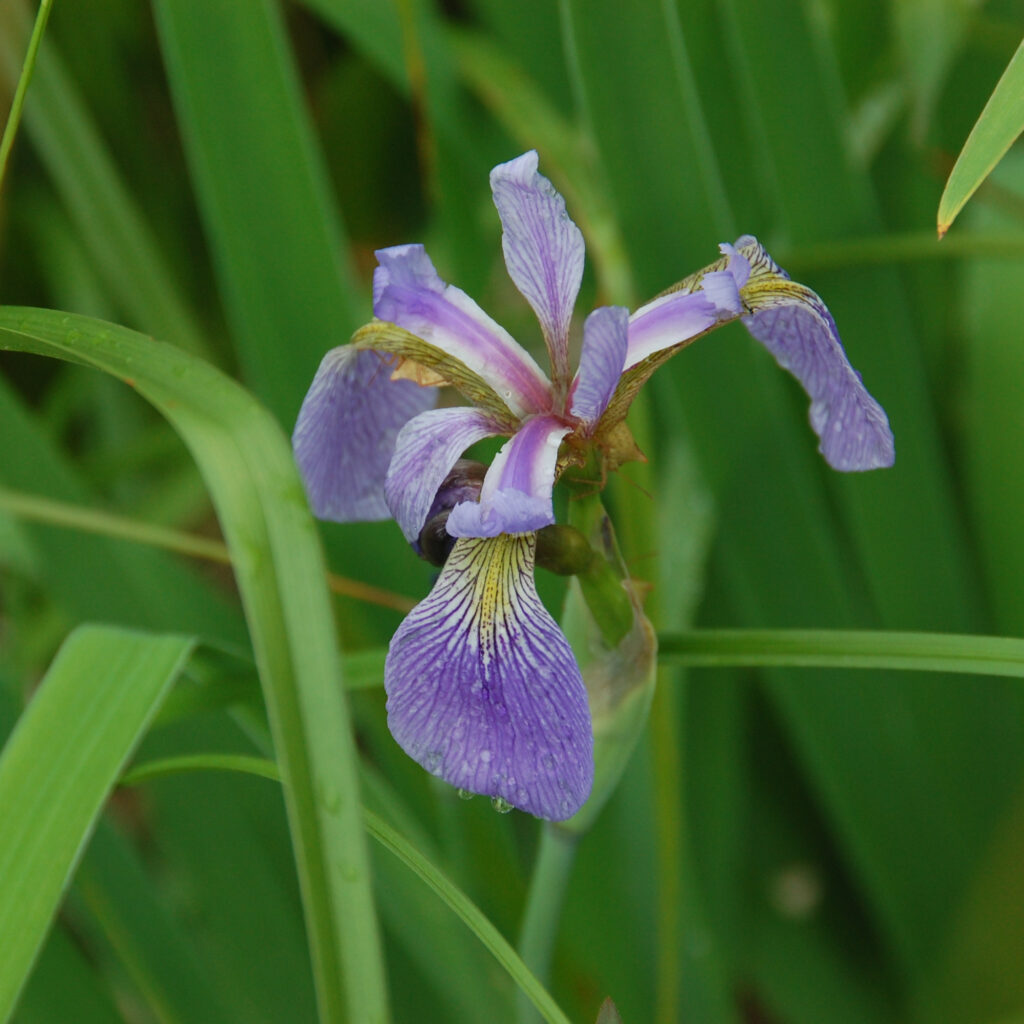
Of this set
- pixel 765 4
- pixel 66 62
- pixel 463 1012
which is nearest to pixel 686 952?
pixel 463 1012

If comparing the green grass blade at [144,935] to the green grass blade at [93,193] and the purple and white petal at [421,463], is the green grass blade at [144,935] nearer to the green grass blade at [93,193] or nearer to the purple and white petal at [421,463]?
the purple and white petal at [421,463]

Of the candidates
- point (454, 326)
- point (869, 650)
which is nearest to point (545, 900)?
point (869, 650)

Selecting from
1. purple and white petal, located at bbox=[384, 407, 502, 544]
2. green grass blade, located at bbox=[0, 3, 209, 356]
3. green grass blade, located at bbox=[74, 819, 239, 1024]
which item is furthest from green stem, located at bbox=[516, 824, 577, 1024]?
green grass blade, located at bbox=[0, 3, 209, 356]

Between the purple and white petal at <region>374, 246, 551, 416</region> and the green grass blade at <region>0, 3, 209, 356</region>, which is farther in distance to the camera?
the green grass blade at <region>0, 3, 209, 356</region>

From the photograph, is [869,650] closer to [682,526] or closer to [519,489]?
[519,489]

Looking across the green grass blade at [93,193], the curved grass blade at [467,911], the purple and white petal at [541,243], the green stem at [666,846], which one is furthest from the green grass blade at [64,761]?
the green grass blade at [93,193]

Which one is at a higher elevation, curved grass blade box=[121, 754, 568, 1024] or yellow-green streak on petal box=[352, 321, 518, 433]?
yellow-green streak on petal box=[352, 321, 518, 433]

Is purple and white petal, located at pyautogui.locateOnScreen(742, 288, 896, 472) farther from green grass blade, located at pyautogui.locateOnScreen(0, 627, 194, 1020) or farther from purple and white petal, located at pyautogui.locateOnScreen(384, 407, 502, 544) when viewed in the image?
green grass blade, located at pyautogui.locateOnScreen(0, 627, 194, 1020)
